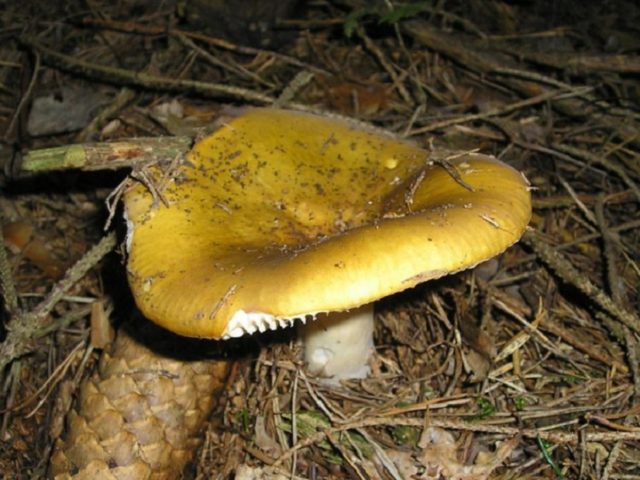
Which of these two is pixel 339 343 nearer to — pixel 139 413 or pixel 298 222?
pixel 298 222

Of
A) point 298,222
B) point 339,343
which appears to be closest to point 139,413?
point 339,343

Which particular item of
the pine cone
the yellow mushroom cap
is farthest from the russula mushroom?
the pine cone

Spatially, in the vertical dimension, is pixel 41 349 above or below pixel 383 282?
below

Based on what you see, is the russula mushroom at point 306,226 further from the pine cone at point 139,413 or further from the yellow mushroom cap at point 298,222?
the pine cone at point 139,413

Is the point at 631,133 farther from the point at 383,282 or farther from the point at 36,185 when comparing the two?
the point at 36,185

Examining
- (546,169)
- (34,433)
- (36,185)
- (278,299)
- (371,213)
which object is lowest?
(34,433)

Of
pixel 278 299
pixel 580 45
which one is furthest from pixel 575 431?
pixel 580 45

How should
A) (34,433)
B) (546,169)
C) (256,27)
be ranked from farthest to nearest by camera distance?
(256,27), (546,169), (34,433)

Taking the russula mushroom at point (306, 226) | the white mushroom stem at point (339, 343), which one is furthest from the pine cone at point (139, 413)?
the russula mushroom at point (306, 226)
